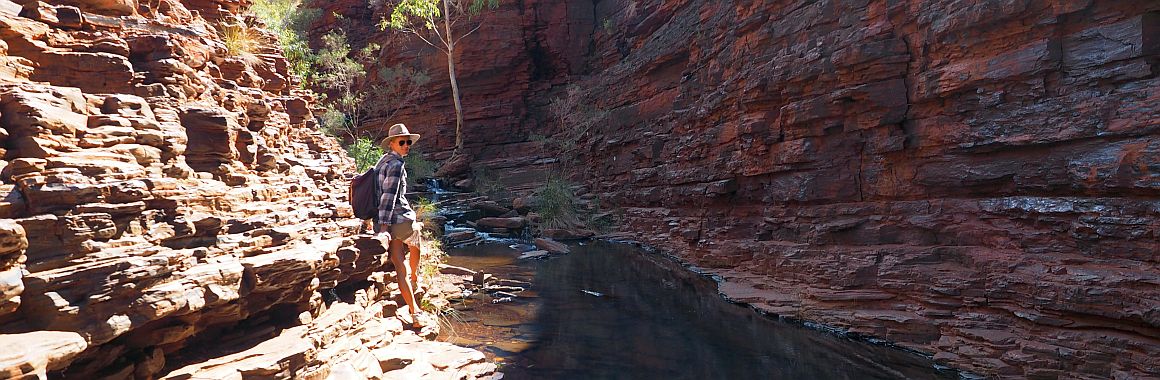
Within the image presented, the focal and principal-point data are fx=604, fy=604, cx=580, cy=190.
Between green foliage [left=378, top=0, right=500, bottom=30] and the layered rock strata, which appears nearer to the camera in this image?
the layered rock strata

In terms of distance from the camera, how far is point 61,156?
131 inches

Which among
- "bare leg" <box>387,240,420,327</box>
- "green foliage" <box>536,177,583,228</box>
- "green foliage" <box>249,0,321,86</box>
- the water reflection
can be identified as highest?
"green foliage" <box>249,0,321,86</box>

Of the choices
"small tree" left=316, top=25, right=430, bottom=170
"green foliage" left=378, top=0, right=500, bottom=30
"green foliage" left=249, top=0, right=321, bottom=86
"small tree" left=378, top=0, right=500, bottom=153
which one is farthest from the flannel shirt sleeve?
"small tree" left=378, top=0, right=500, bottom=153

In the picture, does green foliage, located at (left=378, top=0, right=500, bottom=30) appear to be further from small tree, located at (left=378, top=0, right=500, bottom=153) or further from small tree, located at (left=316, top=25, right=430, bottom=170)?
small tree, located at (left=316, top=25, right=430, bottom=170)

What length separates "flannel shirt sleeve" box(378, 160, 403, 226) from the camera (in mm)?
5605

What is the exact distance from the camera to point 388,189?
562 centimetres

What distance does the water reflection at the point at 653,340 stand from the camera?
611 centimetres

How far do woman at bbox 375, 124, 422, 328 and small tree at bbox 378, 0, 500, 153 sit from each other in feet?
58.6

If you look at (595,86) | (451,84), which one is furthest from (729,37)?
(451,84)

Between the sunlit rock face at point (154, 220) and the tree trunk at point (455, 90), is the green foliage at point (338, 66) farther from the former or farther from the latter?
the sunlit rock face at point (154, 220)

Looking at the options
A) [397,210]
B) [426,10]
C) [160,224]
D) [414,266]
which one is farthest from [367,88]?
[160,224]

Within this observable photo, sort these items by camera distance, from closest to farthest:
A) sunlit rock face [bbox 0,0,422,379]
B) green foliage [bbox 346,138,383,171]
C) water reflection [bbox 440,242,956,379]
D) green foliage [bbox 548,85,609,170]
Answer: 1. sunlit rock face [bbox 0,0,422,379]
2. water reflection [bbox 440,242,956,379]
3. green foliage [bbox 346,138,383,171]
4. green foliage [bbox 548,85,609,170]

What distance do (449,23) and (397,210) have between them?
20.5 metres

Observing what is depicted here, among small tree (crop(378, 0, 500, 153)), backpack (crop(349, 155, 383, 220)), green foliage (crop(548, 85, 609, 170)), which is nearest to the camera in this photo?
backpack (crop(349, 155, 383, 220))
